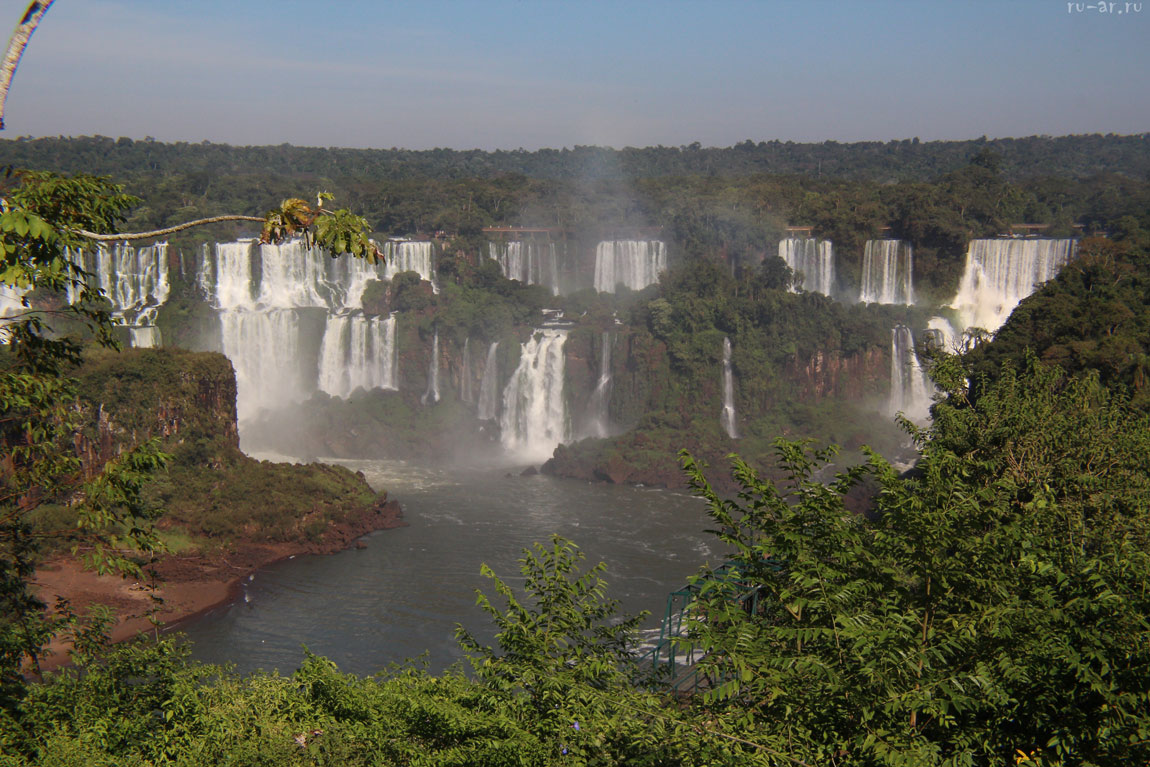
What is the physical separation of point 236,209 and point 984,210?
43398 millimetres

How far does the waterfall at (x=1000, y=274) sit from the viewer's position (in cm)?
4859

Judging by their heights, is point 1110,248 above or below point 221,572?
above

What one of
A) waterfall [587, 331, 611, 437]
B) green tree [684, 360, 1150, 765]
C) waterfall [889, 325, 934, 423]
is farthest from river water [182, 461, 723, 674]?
waterfall [889, 325, 934, 423]

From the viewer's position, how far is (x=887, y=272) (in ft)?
173

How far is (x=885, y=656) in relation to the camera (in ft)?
20.1

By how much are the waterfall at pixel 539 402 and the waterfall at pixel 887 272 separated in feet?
55.2

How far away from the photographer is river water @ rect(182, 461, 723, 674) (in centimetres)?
2264

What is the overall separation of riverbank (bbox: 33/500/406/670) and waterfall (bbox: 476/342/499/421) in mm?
16990

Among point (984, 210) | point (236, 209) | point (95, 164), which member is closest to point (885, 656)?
point (984, 210)

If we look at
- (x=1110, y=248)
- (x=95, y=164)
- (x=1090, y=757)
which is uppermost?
(x=95, y=164)

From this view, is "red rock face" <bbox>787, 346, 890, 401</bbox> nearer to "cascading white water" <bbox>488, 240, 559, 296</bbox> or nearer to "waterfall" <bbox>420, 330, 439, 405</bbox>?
"cascading white water" <bbox>488, 240, 559, 296</bbox>

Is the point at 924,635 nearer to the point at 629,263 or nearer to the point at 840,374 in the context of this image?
the point at 840,374

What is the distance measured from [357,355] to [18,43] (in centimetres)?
4317

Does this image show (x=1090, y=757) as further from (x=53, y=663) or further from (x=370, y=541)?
(x=370, y=541)
